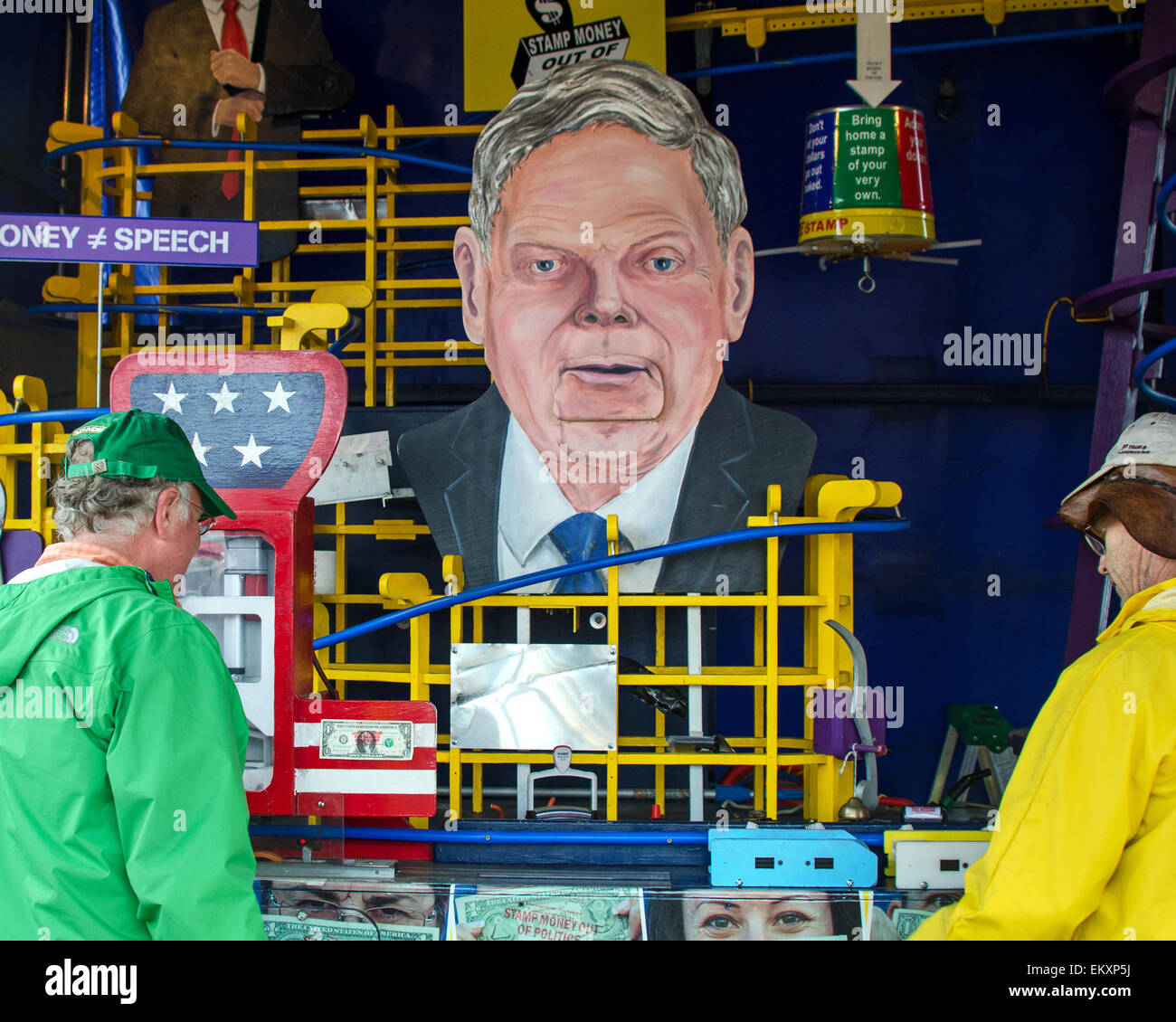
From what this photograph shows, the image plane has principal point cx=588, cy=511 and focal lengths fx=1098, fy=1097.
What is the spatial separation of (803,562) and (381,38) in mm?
3432

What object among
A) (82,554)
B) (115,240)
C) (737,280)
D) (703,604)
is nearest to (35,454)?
(115,240)

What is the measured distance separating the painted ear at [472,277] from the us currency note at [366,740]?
2.02m

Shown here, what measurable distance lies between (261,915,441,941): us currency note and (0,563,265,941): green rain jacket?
136 centimetres

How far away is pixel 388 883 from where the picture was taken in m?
3.36

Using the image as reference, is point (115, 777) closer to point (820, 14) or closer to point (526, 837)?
point (526, 837)

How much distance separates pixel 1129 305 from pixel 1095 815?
2891 millimetres

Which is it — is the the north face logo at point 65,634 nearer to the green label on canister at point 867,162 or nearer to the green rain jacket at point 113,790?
the green rain jacket at point 113,790

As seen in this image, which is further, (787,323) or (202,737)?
(787,323)

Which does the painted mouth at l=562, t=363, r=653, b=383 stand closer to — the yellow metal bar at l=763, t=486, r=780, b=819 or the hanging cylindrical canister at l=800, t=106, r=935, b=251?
the hanging cylindrical canister at l=800, t=106, r=935, b=251

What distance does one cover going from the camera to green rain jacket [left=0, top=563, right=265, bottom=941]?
1.95m

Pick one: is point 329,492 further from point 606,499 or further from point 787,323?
point 787,323

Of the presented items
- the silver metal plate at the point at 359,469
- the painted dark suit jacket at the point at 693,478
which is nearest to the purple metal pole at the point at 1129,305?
the painted dark suit jacket at the point at 693,478

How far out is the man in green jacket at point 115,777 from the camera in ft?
6.40

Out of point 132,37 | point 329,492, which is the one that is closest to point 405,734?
point 329,492
